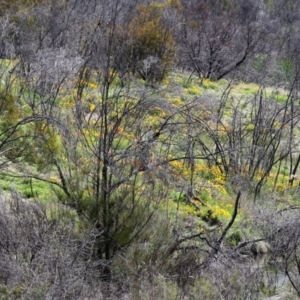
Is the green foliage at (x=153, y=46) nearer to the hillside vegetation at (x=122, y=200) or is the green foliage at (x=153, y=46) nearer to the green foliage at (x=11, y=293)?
the hillside vegetation at (x=122, y=200)

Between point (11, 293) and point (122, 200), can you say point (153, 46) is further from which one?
point (11, 293)

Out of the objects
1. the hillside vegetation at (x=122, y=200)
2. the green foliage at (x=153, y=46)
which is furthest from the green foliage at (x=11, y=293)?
the green foliage at (x=153, y=46)

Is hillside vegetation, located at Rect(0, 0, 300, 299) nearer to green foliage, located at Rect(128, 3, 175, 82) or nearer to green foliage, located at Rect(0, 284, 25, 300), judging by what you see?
green foliage, located at Rect(0, 284, 25, 300)

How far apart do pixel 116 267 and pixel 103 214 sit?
64 cm

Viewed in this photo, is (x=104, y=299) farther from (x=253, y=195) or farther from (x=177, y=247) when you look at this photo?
(x=253, y=195)

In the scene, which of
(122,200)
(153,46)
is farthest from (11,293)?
(153,46)

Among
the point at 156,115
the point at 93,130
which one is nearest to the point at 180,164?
the point at 156,115

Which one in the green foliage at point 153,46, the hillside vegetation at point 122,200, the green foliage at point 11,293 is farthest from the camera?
the green foliage at point 153,46

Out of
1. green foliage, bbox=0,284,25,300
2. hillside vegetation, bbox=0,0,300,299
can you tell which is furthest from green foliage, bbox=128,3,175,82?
green foliage, bbox=0,284,25,300

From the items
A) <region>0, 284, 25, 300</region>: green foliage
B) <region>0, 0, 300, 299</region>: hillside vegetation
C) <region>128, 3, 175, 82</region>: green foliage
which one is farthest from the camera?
<region>128, 3, 175, 82</region>: green foliage

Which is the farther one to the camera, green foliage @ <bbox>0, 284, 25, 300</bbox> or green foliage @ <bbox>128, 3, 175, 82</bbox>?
green foliage @ <bbox>128, 3, 175, 82</bbox>

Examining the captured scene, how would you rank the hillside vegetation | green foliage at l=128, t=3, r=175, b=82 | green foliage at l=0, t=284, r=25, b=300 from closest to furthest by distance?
green foliage at l=0, t=284, r=25, b=300 → the hillside vegetation → green foliage at l=128, t=3, r=175, b=82

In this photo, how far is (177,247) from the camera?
7.01 meters

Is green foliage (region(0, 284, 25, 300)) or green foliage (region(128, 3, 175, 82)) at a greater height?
green foliage (region(0, 284, 25, 300))
